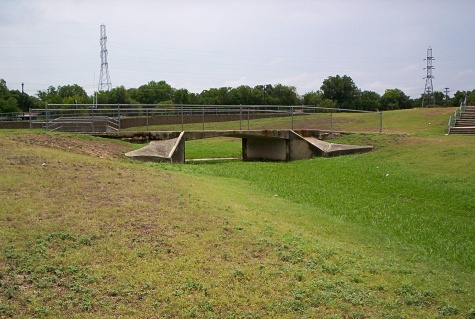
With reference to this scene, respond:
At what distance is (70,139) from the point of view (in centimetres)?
1762

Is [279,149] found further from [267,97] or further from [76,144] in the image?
[267,97]

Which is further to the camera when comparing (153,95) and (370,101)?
(153,95)

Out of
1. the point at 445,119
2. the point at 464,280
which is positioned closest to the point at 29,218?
the point at 464,280

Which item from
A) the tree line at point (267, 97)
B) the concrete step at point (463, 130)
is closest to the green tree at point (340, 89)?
the tree line at point (267, 97)

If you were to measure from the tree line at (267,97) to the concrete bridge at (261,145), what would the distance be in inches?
1593

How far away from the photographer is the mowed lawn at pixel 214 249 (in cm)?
508

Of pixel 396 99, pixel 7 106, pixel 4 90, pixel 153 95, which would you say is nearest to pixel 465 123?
pixel 7 106

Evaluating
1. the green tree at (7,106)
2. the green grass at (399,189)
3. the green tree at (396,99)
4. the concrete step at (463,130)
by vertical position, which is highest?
the green tree at (396,99)

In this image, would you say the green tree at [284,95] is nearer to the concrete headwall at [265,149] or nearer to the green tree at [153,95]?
the green tree at [153,95]

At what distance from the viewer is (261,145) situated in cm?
2683

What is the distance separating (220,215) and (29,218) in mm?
2917

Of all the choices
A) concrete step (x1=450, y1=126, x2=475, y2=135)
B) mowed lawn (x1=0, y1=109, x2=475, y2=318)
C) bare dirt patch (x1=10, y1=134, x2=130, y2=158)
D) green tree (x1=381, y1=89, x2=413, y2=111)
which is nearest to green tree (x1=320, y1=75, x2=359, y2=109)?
green tree (x1=381, y1=89, x2=413, y2=111)

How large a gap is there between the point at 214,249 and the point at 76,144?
38.3 ft

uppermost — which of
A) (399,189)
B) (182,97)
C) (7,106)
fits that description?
(182,97)
